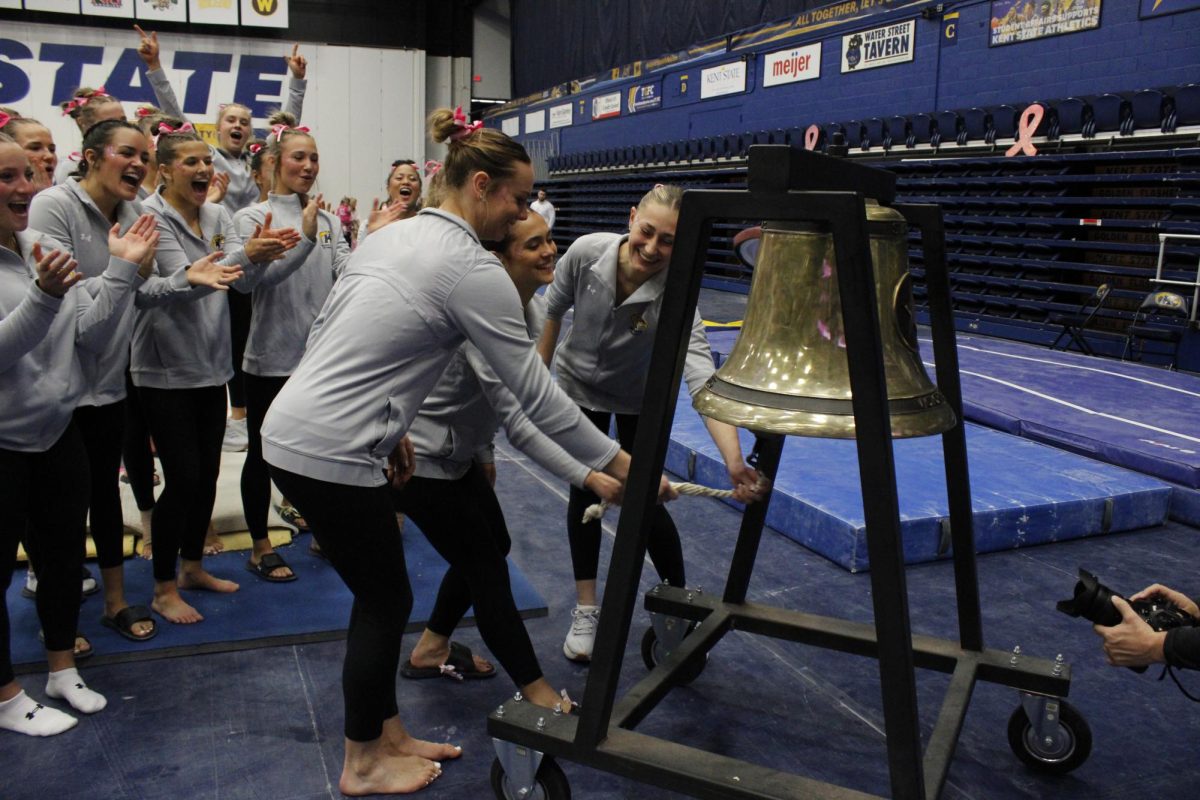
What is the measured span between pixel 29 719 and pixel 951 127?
9110mm

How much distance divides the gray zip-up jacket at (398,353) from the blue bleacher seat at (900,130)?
8846mm

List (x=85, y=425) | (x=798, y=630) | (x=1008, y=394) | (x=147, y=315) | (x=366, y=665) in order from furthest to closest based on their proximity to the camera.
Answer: (x=1008, y=394) → (x=147, y=315) → (x=85, y=425) → (x=798, y=630) → (x=366, y=665)

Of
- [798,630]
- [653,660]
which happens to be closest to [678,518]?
[653,660]

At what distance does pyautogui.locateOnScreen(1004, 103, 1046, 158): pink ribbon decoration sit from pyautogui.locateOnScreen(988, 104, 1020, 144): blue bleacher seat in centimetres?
12

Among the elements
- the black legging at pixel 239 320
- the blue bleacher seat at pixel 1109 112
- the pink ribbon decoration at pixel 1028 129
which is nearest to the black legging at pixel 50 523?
the black legging at pixel 239 320

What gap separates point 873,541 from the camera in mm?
1740

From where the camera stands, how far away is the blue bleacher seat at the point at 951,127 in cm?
927

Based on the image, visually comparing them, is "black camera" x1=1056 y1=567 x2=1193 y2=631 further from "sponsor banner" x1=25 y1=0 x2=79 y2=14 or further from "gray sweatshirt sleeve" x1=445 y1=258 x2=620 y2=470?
"sponsor banner" x1=25 y1=0 x2=79 y2=14

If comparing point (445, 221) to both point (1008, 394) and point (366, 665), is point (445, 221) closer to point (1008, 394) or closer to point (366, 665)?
point (366, 665)

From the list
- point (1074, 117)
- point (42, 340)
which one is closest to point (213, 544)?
point (42, 340)

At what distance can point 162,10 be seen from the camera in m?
17.2

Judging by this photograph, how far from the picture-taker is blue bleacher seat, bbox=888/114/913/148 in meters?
9.88

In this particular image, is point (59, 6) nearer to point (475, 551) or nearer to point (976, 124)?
point (976, 124)

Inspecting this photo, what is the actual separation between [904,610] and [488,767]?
115cm
